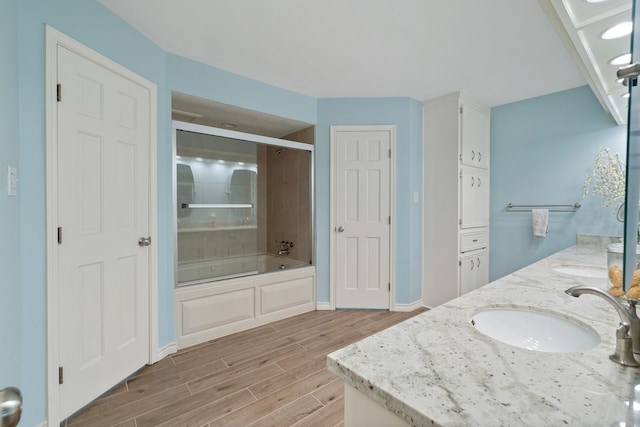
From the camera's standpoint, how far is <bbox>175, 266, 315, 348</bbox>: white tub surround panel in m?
2.31

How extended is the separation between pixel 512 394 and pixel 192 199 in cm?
264

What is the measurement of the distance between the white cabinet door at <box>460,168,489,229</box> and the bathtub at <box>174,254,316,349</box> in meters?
1.77

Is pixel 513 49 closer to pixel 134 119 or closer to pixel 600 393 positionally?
pixel 600 393

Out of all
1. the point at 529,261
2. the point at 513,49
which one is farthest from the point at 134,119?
the point at 529,261

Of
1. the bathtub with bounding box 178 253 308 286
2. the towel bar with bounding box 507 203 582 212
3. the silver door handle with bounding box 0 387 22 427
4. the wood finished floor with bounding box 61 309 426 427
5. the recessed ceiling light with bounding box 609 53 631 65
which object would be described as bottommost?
the wood finished floor with bounding box 61 309 426 427

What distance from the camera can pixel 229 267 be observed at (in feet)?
9.12

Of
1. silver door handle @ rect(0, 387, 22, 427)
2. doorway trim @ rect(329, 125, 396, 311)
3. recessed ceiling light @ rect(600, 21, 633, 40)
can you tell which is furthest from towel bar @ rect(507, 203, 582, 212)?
silver door handle @ rect(0, 387, 22, 427)

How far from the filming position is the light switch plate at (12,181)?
3.94ft

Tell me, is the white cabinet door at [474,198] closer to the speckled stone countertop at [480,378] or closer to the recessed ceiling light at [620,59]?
the recessed ceiling light at [620,59]

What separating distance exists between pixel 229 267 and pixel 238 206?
0.68 meters

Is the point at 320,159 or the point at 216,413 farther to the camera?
the point at 320,159

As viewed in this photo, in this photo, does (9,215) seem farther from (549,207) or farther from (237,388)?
(549,207)

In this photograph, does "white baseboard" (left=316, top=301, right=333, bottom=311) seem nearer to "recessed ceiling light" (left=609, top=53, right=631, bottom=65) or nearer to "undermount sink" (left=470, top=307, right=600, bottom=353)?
"undermount sink" (left=470, top=307, right=600, bottom=353)

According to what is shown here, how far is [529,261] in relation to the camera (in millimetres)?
3059
